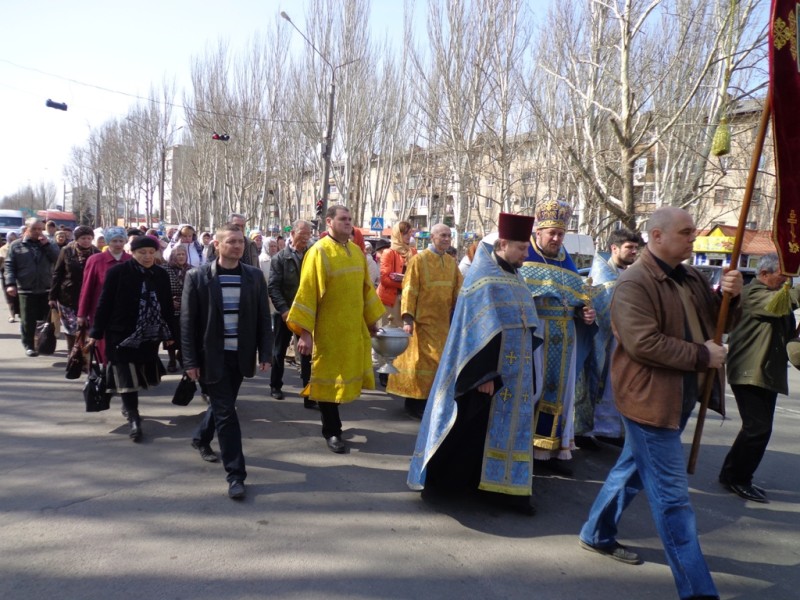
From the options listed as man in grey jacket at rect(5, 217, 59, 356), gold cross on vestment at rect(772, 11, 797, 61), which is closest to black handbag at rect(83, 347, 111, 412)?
man in grey jacket at rect(5, 217, 59, 356)

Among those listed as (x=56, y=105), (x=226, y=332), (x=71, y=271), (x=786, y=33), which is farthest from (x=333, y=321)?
(x=56, y=105)

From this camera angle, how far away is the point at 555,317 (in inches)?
189

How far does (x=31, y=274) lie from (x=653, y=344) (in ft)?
27.2

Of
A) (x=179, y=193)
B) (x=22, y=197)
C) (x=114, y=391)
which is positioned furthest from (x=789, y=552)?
(x=22, y=197)

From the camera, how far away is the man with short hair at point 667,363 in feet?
9.63

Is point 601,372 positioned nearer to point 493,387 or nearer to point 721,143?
point 493,387

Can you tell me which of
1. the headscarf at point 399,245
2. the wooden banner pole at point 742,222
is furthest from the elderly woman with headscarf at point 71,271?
the wooden banner pole at point 742,222

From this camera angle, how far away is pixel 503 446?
409 centimetres

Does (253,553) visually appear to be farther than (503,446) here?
No

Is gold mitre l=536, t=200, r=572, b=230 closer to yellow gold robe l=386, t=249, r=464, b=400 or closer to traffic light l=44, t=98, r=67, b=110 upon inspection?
yellow gold robe l=386, t=249, r=464, b=400

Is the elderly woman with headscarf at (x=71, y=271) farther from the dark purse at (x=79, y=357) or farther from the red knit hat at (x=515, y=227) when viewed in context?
the red knit hat at (x=515, y=227)

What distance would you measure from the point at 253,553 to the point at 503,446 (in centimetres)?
165

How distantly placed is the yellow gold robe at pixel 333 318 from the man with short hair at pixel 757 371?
2.86 metres

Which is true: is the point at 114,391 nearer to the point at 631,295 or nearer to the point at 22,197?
the point at 631,295
